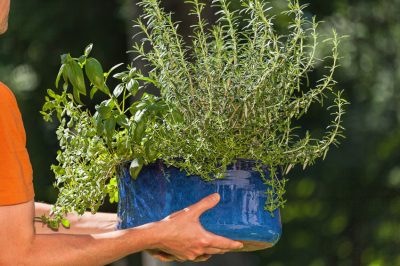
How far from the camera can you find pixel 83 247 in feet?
8.08

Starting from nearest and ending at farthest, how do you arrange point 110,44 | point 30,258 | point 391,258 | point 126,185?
1. point 30,258
2. point 126,185
3. point 110,44
4. point 391,258

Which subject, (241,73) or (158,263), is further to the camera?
(158,263)

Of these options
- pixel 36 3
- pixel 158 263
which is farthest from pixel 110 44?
pixel 158 263

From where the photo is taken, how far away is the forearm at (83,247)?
7.93ft

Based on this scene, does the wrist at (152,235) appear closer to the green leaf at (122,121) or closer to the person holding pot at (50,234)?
the person holding pot at (50,234)

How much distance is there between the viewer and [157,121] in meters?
2.55

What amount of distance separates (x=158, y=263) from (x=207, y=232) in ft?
6.12

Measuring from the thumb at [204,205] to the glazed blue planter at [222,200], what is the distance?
0.02 metres

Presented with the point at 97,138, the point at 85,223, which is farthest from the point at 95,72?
the point at 85,223

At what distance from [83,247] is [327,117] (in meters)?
4.14

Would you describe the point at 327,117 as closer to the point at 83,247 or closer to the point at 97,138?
the point at 97,138

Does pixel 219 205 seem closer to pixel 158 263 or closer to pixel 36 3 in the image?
pixel 158 263

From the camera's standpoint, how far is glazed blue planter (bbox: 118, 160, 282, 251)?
2479mm

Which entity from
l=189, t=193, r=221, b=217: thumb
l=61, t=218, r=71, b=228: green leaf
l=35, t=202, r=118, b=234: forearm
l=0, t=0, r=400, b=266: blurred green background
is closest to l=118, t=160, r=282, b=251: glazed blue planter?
l=189, t=193, r=221, b=217: thumb
